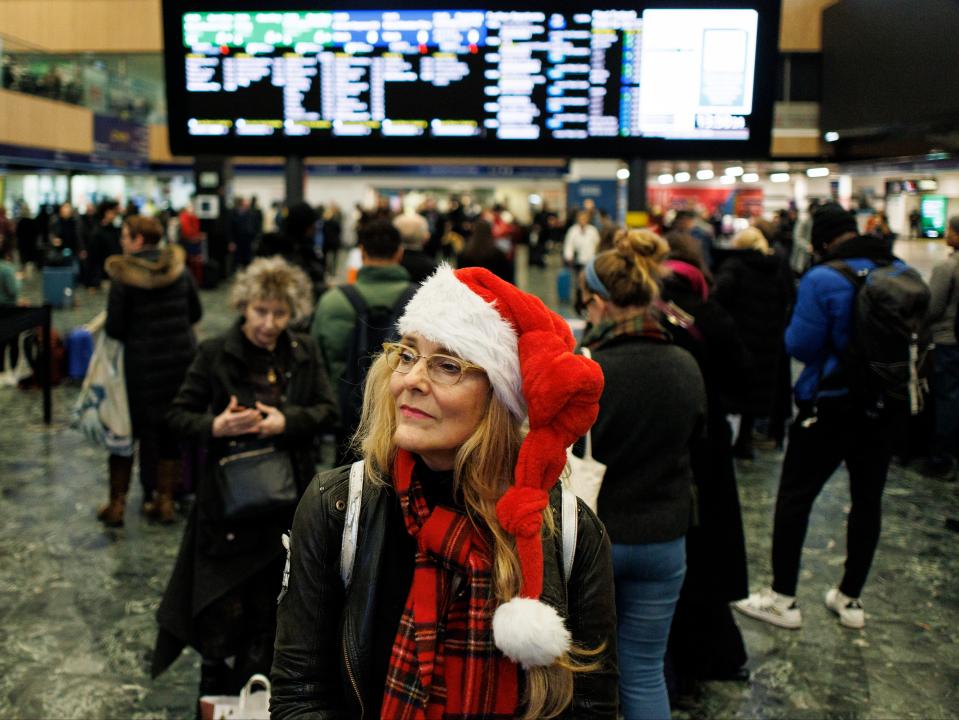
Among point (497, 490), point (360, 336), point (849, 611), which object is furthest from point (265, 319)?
point (849, 611)

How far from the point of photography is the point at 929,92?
6.54m

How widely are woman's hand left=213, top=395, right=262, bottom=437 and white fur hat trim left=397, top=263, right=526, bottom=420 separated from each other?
6.45 feet

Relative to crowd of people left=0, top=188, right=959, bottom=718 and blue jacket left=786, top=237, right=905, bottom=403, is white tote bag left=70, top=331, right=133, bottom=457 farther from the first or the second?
blue jacket left=786, top=237, right=905, bottom=403

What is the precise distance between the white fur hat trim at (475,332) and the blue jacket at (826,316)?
310cm

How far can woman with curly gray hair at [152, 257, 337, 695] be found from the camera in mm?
3605

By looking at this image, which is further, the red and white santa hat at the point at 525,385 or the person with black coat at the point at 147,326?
the person with black coat at the point at 147,326

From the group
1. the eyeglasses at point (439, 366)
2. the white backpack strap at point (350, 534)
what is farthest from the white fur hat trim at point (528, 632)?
the eyeglasses at point (439, 366)

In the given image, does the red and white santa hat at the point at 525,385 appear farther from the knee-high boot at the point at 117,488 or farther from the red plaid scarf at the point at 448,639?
the knee-high boot at the point at 117,488

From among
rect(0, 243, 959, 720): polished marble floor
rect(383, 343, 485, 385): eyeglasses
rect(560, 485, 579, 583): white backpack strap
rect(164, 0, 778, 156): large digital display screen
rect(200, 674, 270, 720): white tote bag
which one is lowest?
rect(0, 243, 959, 720): polished marble floor

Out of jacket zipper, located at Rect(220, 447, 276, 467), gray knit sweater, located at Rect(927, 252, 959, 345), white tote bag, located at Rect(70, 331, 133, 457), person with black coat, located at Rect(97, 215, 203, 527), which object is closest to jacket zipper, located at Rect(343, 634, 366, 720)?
jacket zipper, located at Rect(220, 447, 276, 467)

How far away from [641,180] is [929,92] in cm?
207

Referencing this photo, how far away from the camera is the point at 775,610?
4.81 meters

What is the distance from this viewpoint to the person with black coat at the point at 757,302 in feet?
25.8

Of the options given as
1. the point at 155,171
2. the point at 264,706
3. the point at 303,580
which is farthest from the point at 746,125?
the point at 155,171
